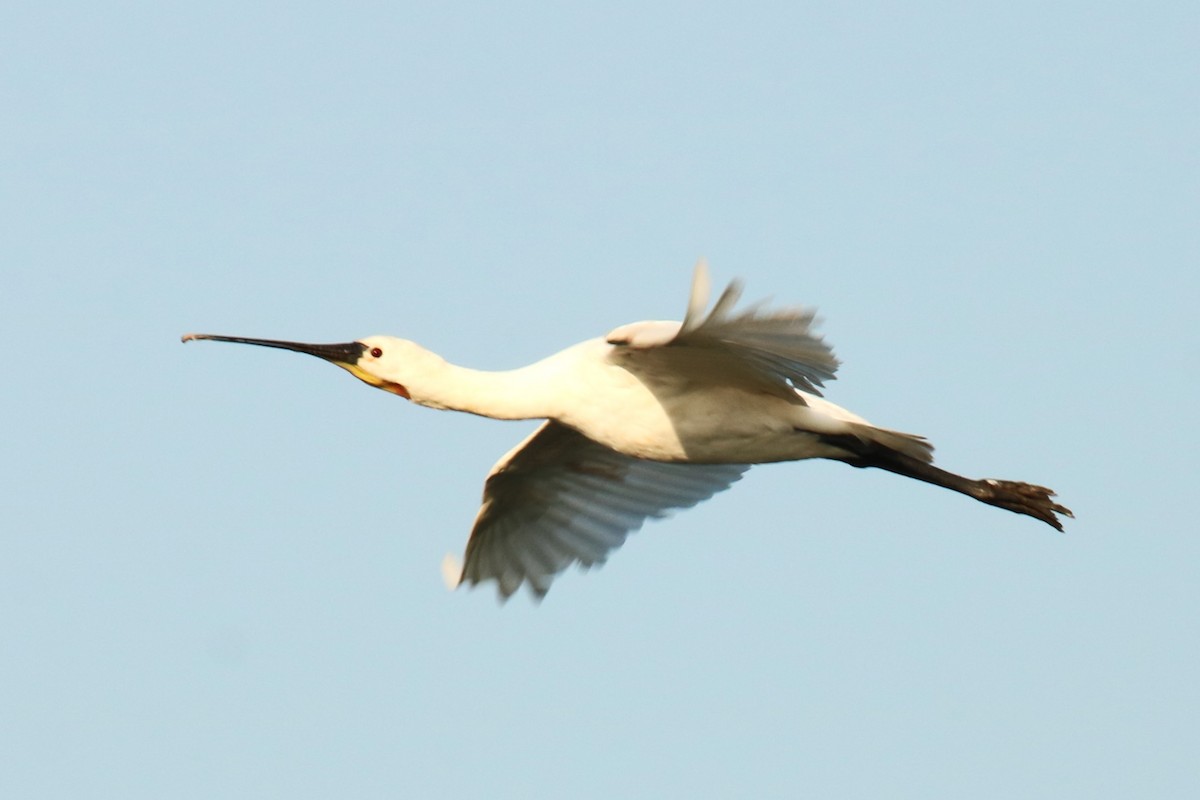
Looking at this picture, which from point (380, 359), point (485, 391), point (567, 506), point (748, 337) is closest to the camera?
point (748, 337)

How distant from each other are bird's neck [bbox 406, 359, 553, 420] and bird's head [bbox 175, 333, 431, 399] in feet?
0.37

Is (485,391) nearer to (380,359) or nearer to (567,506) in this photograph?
(380,359)

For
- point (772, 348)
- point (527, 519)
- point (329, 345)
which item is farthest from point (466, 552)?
point (772, 348)

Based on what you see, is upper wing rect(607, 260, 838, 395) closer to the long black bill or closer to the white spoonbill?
the white spoonbill

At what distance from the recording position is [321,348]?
504 inches

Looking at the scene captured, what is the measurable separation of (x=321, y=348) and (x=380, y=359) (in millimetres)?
555

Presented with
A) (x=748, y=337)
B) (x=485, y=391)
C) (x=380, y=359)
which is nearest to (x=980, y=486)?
(x=748, y=337)

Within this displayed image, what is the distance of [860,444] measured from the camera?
12023 mm

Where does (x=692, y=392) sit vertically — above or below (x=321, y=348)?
below

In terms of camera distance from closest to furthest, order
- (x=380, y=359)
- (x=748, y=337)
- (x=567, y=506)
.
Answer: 1. (x=748, y=337)
2. (x=380, y=359)
3. (x=567, y=506)

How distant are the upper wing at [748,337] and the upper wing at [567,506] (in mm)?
2920

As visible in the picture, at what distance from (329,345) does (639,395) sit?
2.27m

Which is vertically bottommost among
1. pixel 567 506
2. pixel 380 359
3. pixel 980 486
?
pixel 980 486

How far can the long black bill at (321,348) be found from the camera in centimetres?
1257
